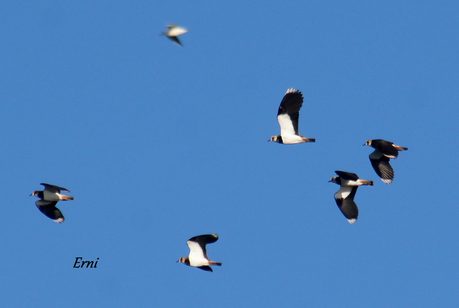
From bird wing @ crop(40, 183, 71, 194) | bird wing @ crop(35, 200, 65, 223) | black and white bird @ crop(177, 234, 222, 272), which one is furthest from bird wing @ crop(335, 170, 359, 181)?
bird wing @ crop(35, 200, 65, 223)

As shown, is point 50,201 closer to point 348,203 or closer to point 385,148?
point 348,203

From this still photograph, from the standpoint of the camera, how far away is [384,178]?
38.6 m

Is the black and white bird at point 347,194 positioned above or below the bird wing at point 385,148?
below

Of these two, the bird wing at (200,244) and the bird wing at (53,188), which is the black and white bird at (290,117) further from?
the bird wing at (53,188)

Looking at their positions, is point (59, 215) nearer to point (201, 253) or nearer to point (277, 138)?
point (201, 253)

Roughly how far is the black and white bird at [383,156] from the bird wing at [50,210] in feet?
49.9

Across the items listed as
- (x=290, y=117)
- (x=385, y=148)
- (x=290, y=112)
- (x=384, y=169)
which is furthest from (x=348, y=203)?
(x=290, y=112)

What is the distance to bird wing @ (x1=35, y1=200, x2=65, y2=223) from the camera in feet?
125

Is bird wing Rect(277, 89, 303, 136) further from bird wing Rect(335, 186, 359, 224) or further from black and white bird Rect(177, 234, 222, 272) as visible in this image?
black and white bird Rect(177, 234, 222, 272)

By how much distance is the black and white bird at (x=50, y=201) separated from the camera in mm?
37875

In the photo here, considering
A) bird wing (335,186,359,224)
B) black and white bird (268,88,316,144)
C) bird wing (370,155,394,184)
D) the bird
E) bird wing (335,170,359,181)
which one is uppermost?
the bird

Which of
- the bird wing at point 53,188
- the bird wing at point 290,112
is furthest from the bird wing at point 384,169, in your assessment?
the bird wing at point 53,188

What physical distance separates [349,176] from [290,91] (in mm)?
4955

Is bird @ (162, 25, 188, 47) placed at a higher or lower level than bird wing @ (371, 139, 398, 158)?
higher
